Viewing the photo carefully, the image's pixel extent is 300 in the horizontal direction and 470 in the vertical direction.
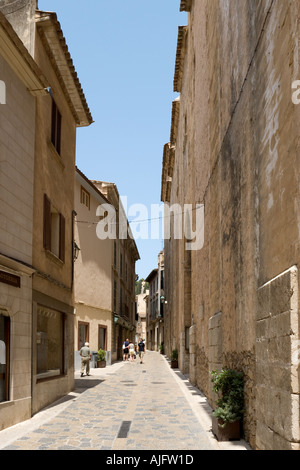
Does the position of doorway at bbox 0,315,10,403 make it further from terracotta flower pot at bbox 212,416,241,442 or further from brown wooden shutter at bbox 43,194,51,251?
terracotta flower pot at bbox 212,416,241,442

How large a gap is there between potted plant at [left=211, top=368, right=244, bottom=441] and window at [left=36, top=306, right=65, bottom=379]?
542 cm

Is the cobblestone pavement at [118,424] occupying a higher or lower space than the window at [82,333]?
lower

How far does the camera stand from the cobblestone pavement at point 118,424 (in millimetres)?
8609

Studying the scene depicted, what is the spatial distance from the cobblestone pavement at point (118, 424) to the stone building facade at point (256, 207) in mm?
1233

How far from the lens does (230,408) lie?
8.67 metres

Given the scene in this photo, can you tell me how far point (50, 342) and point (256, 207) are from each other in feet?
27.7

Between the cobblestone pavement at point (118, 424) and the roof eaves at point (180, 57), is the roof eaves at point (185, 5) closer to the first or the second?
the roof eaves at point (180, 57)

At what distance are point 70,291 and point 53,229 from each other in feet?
7.82

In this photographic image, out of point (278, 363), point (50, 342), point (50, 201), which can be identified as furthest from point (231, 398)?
point (50, 201)

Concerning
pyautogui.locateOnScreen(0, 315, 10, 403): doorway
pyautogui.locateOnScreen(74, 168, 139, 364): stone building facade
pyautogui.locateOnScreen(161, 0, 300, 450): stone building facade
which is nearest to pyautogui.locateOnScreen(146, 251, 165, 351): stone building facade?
pyautogui.locateOnScreen(74, 168, 139, 364): stone building facade

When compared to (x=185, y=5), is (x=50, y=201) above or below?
below

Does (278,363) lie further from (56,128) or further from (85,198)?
(85,198)

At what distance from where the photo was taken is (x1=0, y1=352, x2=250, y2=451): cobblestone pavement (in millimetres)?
8609

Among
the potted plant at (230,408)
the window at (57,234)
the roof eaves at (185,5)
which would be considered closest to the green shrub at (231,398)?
the potted plant at (230,408)
